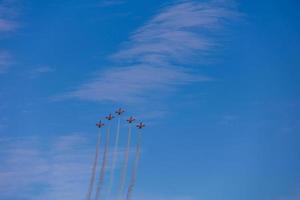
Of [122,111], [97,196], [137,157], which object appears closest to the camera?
[97,196]

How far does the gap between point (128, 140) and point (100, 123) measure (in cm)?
995

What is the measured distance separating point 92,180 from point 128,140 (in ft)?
47.5

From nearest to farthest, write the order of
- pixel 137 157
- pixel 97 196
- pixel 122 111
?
pixel 97 196 < pixel 137 157 < pixel 122 111

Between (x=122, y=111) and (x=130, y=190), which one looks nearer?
(x=130, y=190)

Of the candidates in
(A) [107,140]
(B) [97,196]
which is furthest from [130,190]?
(A) [107,140]

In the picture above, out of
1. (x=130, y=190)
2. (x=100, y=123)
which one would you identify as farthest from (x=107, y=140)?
(x=130, y=190)

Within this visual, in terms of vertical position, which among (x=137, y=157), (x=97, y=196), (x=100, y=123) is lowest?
(x=97, y=196)

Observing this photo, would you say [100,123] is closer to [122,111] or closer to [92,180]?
[122,111]

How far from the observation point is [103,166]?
499 feet

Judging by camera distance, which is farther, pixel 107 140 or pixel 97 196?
pixel 107 140

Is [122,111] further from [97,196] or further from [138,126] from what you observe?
[97,196]

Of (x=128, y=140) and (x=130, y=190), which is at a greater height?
(x=128, y=140)

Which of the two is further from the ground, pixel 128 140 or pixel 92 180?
pixel 128 140

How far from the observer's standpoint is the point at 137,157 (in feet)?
505
